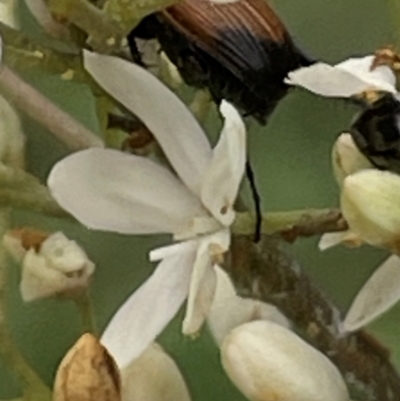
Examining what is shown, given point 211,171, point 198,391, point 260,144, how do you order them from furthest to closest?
point 260,144 → point 198,391 → point 211,171

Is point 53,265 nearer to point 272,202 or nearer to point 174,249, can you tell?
point 174,249

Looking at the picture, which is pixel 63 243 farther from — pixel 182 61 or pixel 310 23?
pixel 310 23

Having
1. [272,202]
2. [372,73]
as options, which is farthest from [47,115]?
[272,202]

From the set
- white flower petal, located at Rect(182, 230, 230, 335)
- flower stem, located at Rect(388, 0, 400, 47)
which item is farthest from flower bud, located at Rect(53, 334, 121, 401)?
flower stem, located at Rect(388, 0, 400, 47)

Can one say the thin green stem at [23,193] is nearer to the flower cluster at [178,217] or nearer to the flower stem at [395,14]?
the flower cluster at [178,217]

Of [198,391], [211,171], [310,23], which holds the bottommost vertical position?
[198,391]

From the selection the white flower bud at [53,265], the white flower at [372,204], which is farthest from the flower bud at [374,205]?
the white flower bud at [53,265]

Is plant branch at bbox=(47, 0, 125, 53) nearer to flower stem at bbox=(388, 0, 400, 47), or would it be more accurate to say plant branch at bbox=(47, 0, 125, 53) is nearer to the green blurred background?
flower stem at bbox=(388, 0, 400, 47)

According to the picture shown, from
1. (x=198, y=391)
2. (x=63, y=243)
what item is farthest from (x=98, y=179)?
(x=198, y=391)
